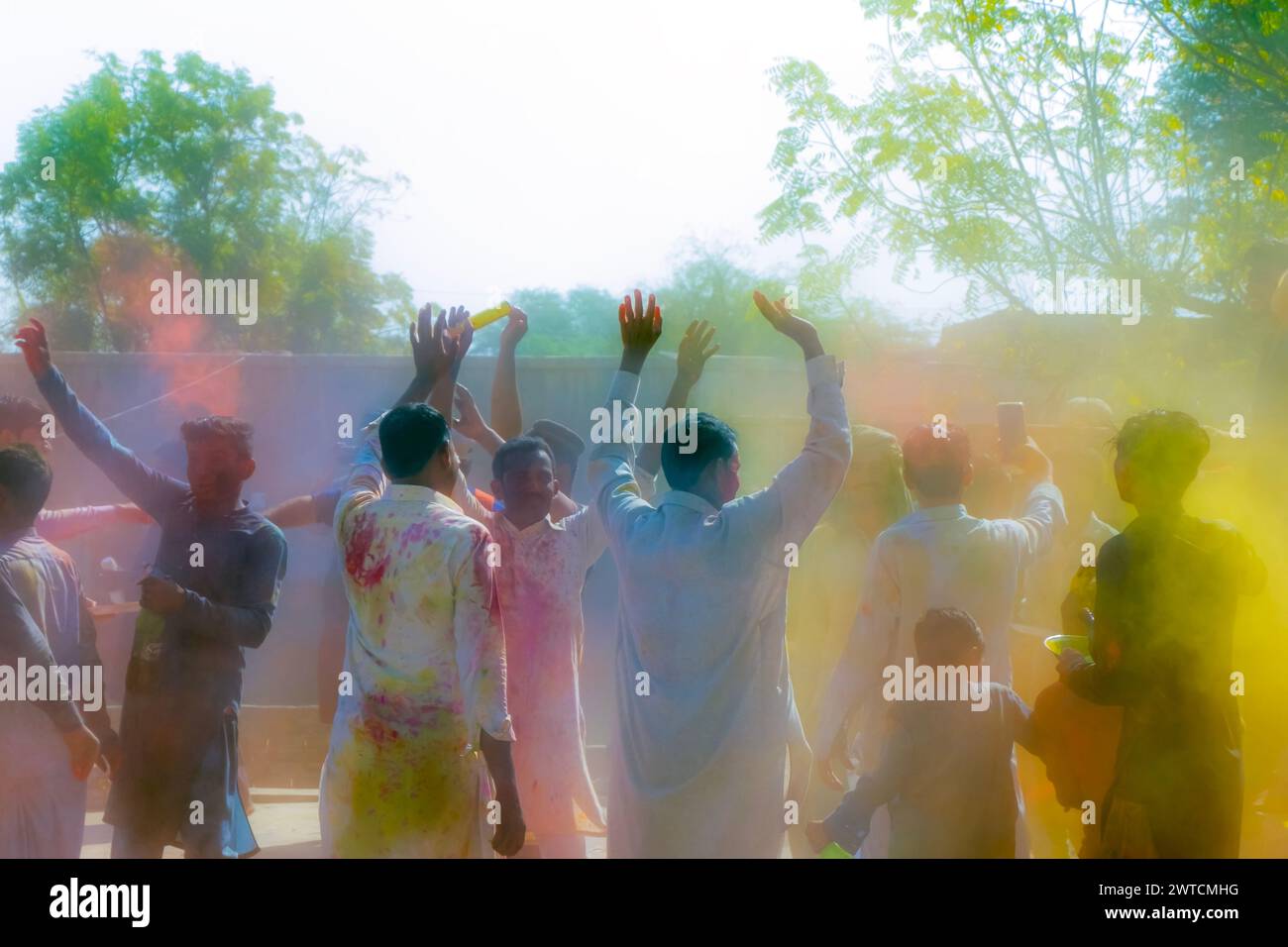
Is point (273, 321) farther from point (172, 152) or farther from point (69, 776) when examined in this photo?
point (69, 776)

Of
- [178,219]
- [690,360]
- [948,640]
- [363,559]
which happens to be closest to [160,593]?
[363,559]

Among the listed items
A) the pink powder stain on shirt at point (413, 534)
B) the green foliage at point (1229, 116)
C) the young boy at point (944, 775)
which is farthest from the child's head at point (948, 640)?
the green foliage at point (1229, 116)

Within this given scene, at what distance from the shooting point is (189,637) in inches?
154

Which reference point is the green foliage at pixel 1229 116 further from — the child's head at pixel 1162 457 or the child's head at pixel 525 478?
the child's head at pixel 525 478

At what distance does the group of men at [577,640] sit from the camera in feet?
10.8

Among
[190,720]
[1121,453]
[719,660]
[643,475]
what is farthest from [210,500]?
[1121,453]

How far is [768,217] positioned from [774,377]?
14.6 ft

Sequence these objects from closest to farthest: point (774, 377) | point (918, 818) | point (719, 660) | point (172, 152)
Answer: point (719, 660)
point (918, 818)
point (774, 377)
point (172, 152)

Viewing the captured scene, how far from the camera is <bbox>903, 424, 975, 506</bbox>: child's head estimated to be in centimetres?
400

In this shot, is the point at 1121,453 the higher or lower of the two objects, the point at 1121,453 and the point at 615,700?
the higher

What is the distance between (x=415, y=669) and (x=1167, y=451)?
2.21 m

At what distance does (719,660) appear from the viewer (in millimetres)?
3307

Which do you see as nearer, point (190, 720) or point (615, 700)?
point (615, 700)

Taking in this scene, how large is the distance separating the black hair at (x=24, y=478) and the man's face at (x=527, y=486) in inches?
58.5
